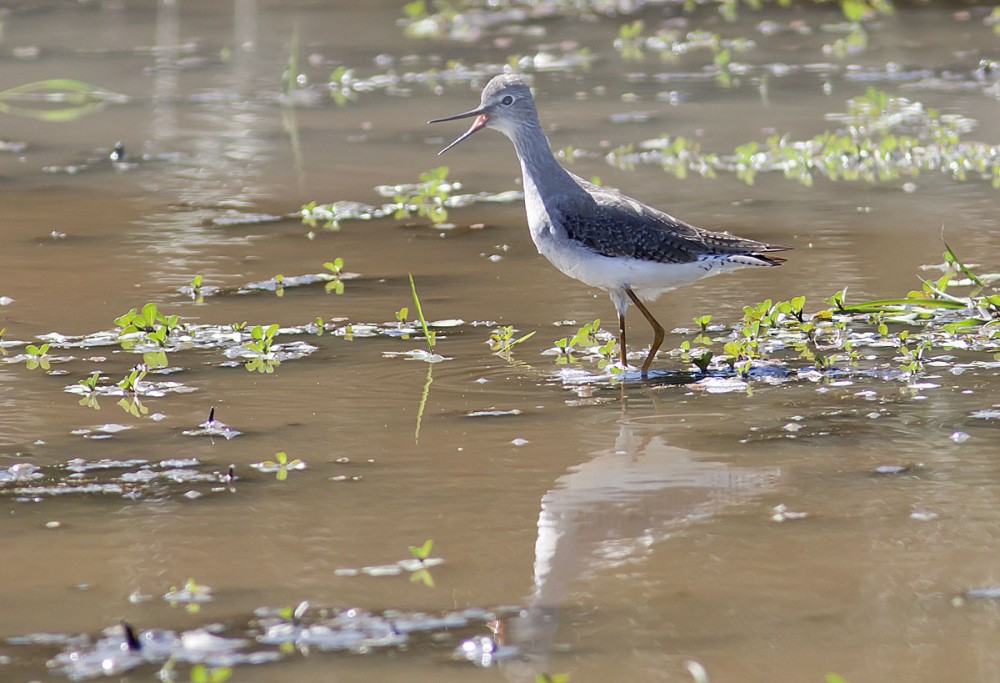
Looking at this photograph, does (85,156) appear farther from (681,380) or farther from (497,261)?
(681,380)

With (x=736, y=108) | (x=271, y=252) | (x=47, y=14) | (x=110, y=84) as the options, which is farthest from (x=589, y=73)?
(x=47, y=14)

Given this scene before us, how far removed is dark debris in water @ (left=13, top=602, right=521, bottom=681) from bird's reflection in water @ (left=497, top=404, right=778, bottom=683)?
0.11 metres

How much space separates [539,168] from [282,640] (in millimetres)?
4417

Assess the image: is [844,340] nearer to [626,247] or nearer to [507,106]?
[626,247]

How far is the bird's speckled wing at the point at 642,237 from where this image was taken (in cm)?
818

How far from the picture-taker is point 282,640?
4.83 m

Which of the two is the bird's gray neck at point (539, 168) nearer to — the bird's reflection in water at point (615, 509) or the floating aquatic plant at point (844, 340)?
the floating aquatic plant at point (844, 340)

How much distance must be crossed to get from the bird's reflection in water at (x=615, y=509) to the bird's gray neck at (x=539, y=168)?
197 cm

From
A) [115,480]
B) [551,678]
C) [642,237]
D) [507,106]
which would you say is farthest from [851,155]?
[551,678]

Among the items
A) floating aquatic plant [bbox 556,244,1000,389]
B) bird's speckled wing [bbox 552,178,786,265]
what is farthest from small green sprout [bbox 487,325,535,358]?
bird's speckled wing [bbox 552,178,786,265]

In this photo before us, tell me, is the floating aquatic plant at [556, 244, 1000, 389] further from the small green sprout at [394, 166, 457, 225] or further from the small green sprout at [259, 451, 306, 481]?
the small green sprout at [394, 166, 457, 225]

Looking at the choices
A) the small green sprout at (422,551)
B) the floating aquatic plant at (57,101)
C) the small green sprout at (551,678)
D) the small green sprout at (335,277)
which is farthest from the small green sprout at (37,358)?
the floating aquatic plant at (57,101)

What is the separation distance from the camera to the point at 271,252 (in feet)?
35.7

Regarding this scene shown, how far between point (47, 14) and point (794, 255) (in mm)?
18561
